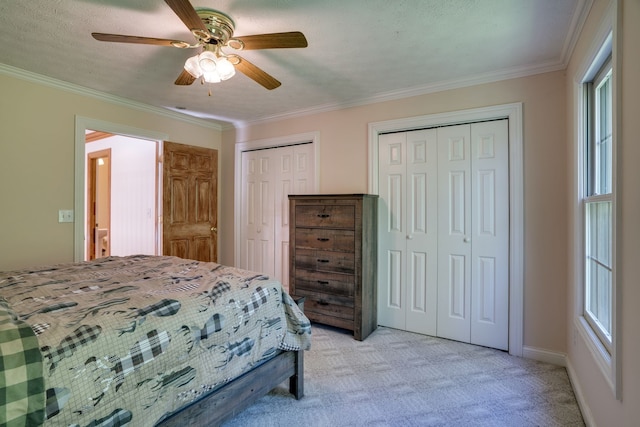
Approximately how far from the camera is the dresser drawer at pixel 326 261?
2916mm

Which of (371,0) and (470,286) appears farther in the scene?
(470,286)

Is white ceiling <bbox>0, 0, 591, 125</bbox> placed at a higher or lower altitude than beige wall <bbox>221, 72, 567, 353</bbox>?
higher

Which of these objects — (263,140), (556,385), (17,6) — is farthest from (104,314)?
(263,140)

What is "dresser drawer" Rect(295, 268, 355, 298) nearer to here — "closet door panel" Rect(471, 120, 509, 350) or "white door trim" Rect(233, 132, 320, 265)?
"white door trim" Rect(233, 132, 320, 265)

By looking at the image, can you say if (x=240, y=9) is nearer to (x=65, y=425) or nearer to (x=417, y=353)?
(x=65, y=425)

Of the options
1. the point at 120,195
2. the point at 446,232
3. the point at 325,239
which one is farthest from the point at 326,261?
the point at 120,195

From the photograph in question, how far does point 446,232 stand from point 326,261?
46.6 inches

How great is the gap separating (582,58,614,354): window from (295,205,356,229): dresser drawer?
5.56ft

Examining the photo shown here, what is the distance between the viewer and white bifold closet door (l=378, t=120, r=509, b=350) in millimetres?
2656

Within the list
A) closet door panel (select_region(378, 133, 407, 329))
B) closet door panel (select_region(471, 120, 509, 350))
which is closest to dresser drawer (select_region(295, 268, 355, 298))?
closet door panel (select_region(378, 133, 407, 329))

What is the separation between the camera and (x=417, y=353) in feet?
8.55

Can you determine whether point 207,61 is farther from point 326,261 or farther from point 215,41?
point 326,261

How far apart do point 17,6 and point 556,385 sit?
4.18 m

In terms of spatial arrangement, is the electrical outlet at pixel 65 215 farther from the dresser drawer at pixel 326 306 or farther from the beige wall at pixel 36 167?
the dresser drawer at pixel 326 306
